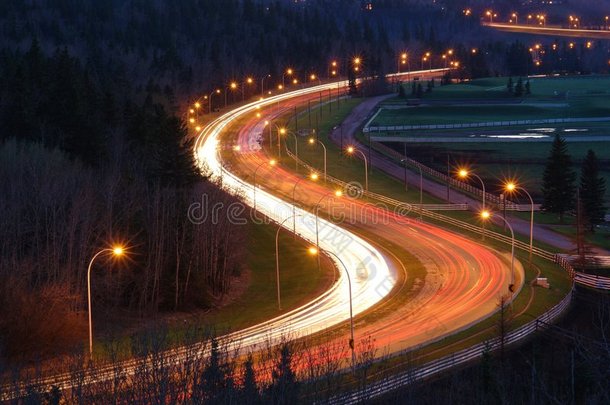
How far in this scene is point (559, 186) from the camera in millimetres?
63875

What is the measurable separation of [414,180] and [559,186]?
1390 cm

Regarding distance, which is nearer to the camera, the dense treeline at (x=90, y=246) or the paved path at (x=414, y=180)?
the dense treeline at (x=90, y=246)

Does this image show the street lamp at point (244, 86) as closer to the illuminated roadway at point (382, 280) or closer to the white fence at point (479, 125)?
the white fence at point (479, 125)

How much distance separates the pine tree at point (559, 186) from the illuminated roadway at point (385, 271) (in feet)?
40.4

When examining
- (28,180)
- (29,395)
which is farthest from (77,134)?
(29,395)

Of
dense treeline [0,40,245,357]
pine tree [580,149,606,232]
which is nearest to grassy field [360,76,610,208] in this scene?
pine tree [580,149,606,232]

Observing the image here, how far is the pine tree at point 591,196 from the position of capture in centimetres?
5969

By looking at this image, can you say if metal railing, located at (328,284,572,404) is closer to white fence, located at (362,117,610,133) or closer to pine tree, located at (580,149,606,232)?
pine tree, located at (580,149,606,232)

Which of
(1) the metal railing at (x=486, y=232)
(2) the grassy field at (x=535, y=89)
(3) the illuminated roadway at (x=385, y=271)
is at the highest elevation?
(3) the illuminated roadway at (x=385, y=271)

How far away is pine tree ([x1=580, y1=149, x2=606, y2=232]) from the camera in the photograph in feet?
196

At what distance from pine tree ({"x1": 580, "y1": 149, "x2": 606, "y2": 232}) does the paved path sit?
10.7 feet

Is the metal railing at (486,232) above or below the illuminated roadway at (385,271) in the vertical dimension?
below

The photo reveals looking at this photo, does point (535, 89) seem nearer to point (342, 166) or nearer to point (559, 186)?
point (342, 166)

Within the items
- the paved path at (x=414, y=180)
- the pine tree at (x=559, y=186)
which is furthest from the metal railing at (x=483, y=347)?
the pine tree at (x=559, y=186)
